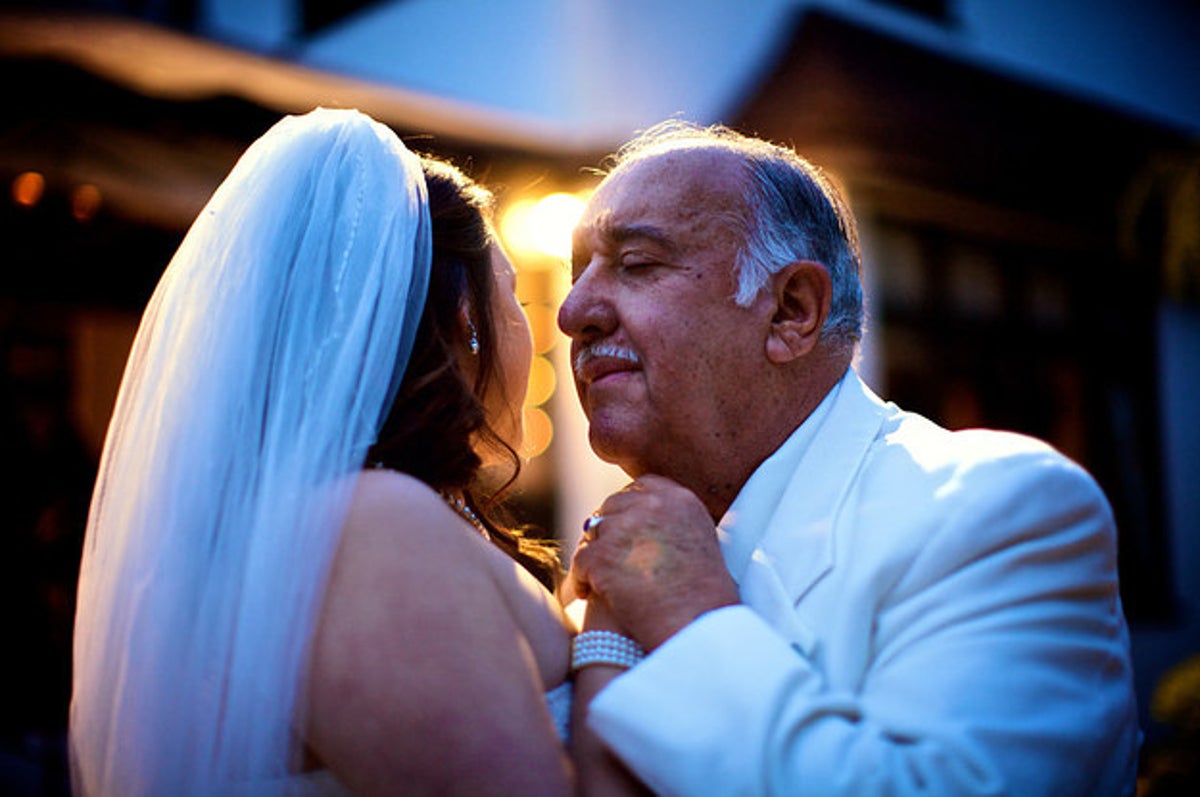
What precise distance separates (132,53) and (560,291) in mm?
3398

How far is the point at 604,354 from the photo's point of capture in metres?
2.44

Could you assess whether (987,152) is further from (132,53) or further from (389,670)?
(389,670)

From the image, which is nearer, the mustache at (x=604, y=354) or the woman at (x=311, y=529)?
the woman at (x=311, y=529)

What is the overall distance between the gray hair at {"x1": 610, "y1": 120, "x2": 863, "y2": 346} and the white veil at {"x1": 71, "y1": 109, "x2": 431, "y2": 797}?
868 millimetres

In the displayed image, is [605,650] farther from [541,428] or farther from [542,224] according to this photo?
[541,428]

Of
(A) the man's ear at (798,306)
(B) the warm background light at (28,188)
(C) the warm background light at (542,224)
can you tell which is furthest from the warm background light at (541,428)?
(A) the man's ear at (798,306)

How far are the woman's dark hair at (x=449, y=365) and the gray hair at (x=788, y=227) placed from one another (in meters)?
0.65

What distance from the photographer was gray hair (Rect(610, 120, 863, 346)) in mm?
2402

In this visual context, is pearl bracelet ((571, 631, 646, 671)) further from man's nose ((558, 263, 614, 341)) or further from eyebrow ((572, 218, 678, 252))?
eyebrow ((572, 218, 678, 252))

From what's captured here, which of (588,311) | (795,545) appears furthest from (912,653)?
(588,311)

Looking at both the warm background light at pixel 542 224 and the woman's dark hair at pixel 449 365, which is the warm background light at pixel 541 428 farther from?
the woman's dark hair at pixel 449 365

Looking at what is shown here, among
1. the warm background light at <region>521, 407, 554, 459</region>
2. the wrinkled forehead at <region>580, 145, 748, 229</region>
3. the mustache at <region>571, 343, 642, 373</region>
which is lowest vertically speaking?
the warm background light at <region>521, 407, 554, 459</region>

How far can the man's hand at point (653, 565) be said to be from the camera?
1.82 meters

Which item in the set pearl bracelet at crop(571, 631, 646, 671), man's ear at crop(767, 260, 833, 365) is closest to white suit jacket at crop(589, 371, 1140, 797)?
pearl bracelet at crop(571, 631, 646, 671)
